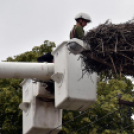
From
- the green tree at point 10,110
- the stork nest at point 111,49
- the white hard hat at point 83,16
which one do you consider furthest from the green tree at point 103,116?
the stork nest at point 111,49

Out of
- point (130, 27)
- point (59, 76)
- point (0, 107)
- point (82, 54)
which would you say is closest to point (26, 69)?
point (59, 76)

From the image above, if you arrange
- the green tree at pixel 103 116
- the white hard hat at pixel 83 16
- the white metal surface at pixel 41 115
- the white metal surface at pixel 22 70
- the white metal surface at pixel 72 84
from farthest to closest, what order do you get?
the green tree at pixel 103 116 → the white metal surface at pixel 41 115 → the white hard hat at pixel 83 16 → the white metal surface at pixel 22 70 → the white metal surface at pixel 72 84

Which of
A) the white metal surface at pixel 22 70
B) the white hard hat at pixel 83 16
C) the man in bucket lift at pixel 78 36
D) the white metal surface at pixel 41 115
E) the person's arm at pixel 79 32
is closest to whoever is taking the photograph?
the man in bucket lift at pixel 78 36

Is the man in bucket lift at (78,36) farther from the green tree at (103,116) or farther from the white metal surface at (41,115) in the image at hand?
the green tree at (103,116)

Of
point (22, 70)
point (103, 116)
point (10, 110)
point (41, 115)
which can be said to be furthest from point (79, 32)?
point (10, 110)

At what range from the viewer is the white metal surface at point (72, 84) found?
13.4m

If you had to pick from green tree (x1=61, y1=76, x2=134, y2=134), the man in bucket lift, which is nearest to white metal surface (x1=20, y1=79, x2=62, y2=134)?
the man in bucket lift

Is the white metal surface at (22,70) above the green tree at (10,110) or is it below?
above

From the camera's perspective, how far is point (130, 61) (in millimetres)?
12344

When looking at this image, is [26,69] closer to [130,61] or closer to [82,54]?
[82,54]

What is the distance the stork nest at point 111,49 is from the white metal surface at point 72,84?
2.23 ft

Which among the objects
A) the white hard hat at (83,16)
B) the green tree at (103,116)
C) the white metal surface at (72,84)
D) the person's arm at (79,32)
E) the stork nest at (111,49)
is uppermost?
the white hard hat at (83,16)

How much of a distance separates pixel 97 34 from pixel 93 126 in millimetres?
9527

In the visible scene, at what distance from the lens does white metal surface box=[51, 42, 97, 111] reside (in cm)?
1343
